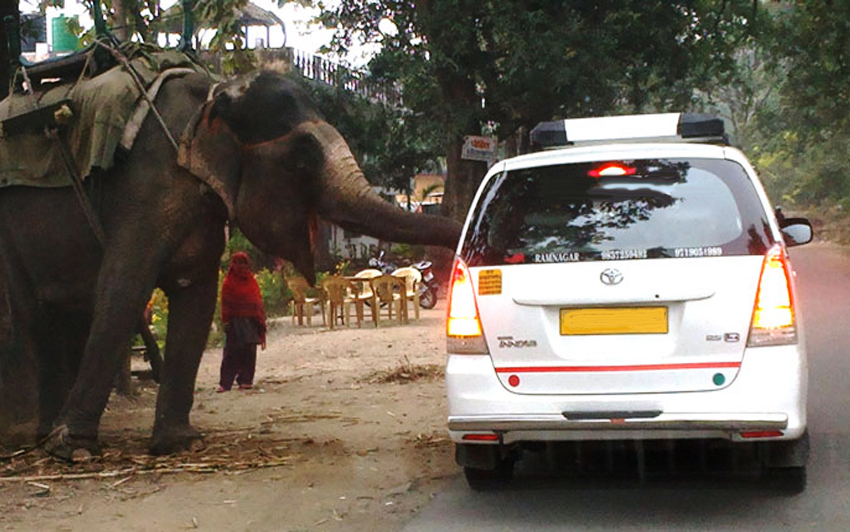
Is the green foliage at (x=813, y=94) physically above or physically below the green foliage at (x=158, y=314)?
above

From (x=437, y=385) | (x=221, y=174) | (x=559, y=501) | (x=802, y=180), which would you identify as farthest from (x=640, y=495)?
(x=802, y=180)

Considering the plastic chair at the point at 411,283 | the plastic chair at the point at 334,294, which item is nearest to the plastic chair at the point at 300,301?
the plastic chair at the point at 334,294

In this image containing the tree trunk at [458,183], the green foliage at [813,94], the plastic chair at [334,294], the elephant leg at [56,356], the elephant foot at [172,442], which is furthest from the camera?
the green foliage at [813,94]

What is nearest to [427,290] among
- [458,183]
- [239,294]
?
[458,183]

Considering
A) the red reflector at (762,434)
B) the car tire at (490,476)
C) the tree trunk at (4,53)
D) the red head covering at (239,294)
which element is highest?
the tree trunk at (4,53)

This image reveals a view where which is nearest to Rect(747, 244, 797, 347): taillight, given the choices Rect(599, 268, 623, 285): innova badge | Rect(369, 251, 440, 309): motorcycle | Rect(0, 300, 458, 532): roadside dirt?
Rect(599, 268, 623, 285): innova badge

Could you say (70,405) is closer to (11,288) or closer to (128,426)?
(11,288)

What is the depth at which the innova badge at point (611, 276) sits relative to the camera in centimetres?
665

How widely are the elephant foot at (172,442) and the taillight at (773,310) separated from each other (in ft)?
12.9

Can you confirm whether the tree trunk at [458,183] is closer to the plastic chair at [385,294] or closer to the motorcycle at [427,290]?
the motorcycle at [427,290]

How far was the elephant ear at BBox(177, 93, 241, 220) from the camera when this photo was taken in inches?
333

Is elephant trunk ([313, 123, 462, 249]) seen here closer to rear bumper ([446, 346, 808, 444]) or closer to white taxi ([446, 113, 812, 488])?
white taxi ([446, 113, 812, 488])

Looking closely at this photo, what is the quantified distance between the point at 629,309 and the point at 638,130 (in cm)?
186

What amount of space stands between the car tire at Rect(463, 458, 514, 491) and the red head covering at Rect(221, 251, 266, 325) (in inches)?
239
